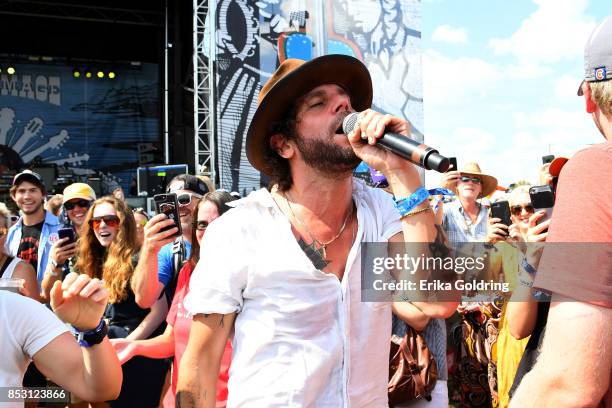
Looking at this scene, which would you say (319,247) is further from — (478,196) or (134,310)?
(478,196)

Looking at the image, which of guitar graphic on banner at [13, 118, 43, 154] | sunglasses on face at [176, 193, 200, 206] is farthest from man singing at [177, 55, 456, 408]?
guitar graphic on banner at [13, 118, 43, 154]

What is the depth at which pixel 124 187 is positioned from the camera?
1780 cm

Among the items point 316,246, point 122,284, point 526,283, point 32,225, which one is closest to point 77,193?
point 32,225

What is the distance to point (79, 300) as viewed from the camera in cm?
179

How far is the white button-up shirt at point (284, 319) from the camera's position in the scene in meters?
1.60

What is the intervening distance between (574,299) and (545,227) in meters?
1.04

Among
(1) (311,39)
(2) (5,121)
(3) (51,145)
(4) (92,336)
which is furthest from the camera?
(3) (51,145)

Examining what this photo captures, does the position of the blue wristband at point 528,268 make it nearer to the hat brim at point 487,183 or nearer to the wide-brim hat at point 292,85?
the wide-brim hat at point 292,85

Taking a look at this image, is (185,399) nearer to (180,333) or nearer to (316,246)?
(316,246)

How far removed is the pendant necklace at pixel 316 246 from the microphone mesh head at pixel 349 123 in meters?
0.34

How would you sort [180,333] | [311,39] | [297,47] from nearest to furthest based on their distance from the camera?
[180,333] < [297,47] < [311,39]

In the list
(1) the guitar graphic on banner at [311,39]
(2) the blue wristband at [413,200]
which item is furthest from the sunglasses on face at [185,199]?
(1) the guitar graphic on banner at [311,39]

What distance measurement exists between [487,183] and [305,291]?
417 centimetres

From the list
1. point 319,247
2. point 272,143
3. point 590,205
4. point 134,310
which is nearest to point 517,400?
point 590,205
